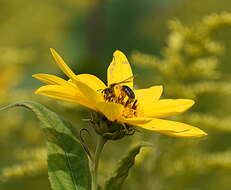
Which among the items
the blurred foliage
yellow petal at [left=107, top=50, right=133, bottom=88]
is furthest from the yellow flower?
the blurred foliage

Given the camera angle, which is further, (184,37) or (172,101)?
(184,37)

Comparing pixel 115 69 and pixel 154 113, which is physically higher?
pixel 115 69

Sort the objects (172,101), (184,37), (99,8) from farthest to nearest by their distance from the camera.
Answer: (99,8), (184,37), (172,101)

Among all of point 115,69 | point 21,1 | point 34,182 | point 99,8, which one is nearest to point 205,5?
point 99,8

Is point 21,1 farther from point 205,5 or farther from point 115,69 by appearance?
point 115,69

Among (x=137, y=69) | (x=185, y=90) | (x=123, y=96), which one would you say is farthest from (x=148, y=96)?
(x=137, y=69)

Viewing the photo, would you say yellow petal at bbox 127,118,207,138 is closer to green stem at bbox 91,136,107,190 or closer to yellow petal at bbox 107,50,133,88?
green stem at bbox 91,136,107,190

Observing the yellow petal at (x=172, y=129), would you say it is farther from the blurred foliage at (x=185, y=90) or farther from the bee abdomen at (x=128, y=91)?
the blurred foliage at (x=185, y=90)
